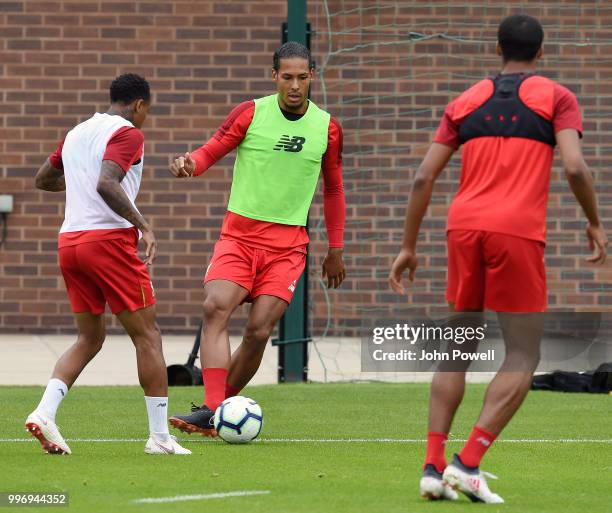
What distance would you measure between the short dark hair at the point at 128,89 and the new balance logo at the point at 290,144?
3.97 ft

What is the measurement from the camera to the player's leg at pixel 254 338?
837cm

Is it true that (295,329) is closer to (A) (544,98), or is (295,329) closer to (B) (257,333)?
(B) (257,333)

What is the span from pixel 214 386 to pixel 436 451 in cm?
249

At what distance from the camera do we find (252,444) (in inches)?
315

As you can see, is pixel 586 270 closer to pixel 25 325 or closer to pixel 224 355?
pixel 25 325

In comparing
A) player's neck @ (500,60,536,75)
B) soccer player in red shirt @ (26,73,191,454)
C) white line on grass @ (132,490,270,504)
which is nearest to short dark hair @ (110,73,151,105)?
soccer player in red shirt @ (26,73,191,454)

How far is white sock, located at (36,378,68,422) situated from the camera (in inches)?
290

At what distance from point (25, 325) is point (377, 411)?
6170 mm

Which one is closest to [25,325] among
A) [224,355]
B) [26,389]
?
[26,389]

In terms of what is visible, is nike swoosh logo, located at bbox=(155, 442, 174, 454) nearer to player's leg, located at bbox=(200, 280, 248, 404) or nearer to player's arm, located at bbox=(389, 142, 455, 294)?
player's leg, located at bbox=(200, 280, 248, 404)

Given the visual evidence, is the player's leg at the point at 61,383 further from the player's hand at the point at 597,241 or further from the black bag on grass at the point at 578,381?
the black bag on grass at the point at 578,381

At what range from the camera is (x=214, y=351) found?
8.18 m

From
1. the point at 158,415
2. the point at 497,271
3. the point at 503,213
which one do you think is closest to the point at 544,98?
the point at 503,213

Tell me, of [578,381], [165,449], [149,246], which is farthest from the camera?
[578,381]
